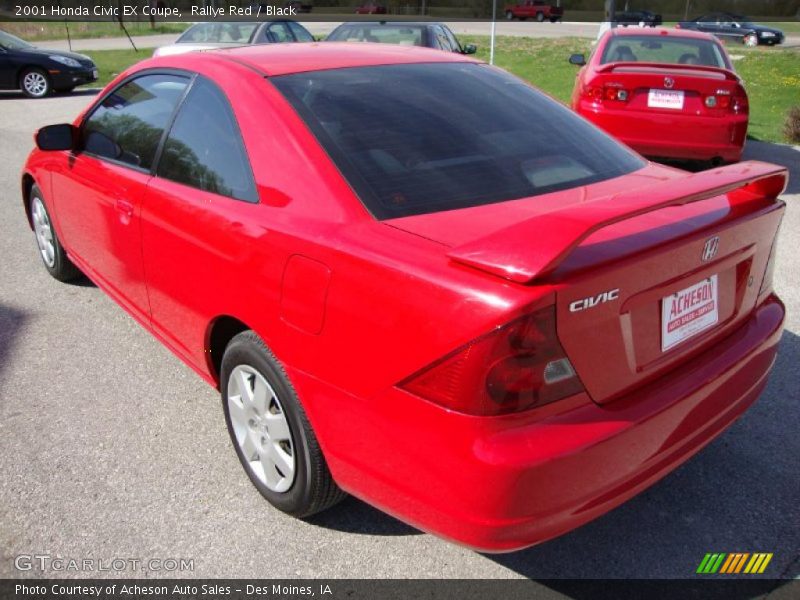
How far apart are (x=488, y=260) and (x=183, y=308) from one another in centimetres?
159

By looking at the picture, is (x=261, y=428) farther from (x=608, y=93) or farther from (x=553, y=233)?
(x=608, y=93)

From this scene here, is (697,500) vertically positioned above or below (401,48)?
below

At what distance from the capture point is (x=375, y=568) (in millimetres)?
2451

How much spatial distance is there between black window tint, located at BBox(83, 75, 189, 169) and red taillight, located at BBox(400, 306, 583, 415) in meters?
1.97

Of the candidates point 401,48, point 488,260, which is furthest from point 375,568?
point 401,48

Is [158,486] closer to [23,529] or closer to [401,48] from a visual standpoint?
[23,529]

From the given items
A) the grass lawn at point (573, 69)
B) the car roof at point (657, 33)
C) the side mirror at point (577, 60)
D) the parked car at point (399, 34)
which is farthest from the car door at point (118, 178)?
the grass lawn at point (573, 69)

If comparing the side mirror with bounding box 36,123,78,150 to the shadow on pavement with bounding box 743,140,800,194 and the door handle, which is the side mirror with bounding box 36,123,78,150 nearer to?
the door handle

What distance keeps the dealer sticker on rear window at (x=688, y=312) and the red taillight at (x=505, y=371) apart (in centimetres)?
42

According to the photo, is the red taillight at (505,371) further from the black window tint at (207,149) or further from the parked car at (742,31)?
the parked car at (742,31)

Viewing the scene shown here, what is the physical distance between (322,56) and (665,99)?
4.90 metres

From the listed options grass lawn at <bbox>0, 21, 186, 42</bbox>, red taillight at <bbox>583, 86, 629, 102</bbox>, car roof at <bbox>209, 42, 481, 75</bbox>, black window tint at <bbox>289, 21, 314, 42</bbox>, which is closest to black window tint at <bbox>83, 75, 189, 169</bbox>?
car roof at <bbox>209, 42, 481, 75</bbox>

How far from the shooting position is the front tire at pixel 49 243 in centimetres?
474

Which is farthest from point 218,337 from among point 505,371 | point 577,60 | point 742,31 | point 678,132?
point 742,31
